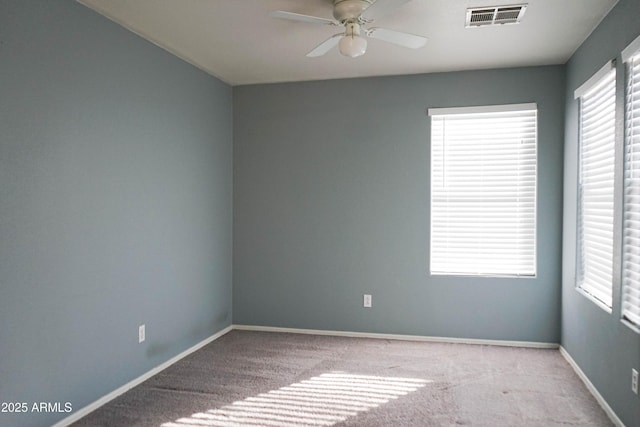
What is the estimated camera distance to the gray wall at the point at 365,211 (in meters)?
4.02

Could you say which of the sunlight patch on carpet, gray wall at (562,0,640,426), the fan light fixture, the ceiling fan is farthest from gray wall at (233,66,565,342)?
the fan light fixture

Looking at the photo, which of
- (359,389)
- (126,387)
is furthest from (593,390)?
(126,387)

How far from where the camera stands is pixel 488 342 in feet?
13.5

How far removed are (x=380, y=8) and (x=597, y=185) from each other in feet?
6.44

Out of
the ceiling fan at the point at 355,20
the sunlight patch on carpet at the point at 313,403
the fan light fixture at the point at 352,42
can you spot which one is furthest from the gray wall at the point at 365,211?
the fan light fixture at the point at 352,42

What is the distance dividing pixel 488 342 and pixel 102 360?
3179 mm

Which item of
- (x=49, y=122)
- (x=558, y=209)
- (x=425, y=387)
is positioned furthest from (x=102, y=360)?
(x=558, y=209)

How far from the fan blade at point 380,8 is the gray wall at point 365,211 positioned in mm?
1822

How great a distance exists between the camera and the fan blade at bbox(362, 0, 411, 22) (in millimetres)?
2344

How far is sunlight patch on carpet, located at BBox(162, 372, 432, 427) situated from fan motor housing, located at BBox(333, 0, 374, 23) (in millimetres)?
2394

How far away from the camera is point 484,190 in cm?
414

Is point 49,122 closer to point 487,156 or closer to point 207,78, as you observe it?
point 207,78

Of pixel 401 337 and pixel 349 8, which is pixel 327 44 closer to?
pixel 349 8

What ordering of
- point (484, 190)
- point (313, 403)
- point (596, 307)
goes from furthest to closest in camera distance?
1. point (484, 190)
2. point (596, 307)
3. point (313, 403)
